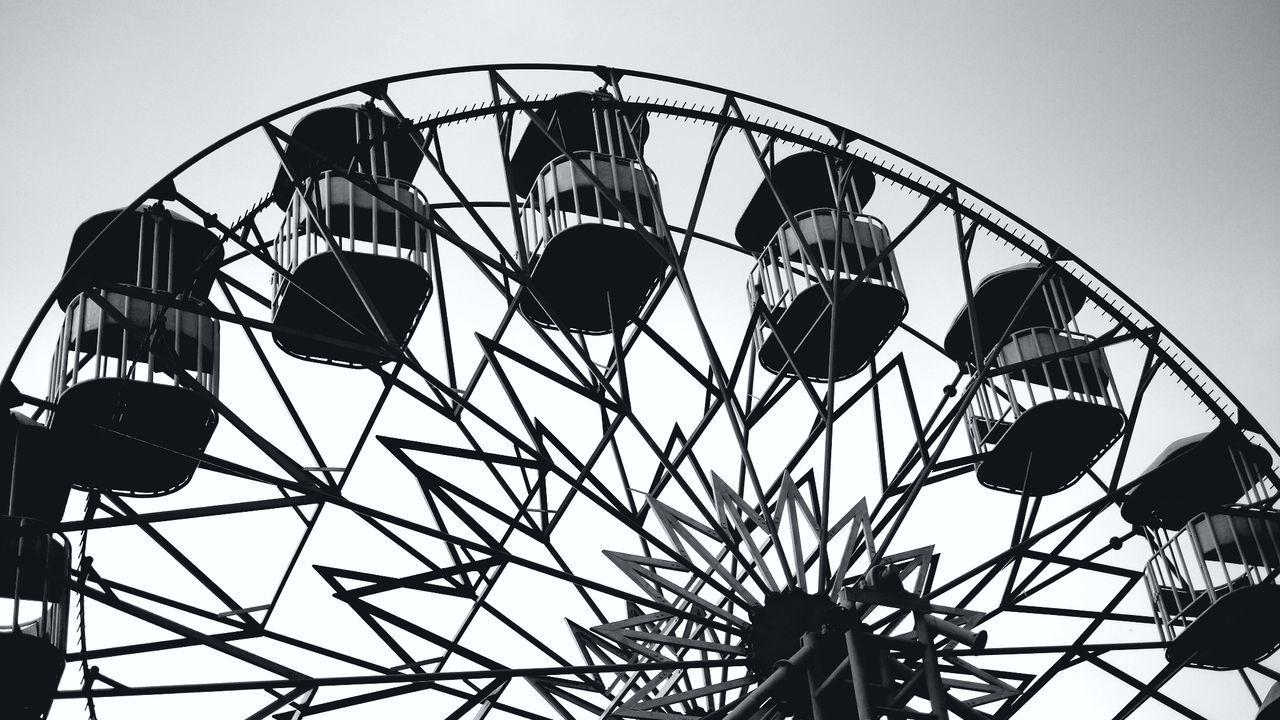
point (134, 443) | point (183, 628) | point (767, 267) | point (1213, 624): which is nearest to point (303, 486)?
point (183, 628)

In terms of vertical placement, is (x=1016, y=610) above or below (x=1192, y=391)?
below

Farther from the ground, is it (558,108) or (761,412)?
(558,108)

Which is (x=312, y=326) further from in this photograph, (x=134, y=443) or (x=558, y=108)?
(x=558, y=108)

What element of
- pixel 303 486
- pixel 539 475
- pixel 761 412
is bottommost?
pixel 303 486

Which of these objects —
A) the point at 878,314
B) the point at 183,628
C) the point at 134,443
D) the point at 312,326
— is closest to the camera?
the point at 183,628

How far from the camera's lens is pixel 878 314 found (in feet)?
49.7

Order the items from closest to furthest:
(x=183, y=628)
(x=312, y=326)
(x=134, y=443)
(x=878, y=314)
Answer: (x=183, y=628) < (x=134, y=443) < (x=312, y=326) < (x=878, y=314)

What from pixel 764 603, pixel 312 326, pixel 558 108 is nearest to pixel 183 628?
pixel 312 326

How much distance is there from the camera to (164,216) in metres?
14.4

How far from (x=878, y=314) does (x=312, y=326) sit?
234 inches

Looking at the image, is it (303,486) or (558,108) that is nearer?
(303,486)

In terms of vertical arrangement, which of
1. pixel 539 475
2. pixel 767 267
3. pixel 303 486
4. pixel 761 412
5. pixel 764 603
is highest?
pixel 767 267

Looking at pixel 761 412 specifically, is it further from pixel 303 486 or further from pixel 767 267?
pixel 303 486

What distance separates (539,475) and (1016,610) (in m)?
4.98
